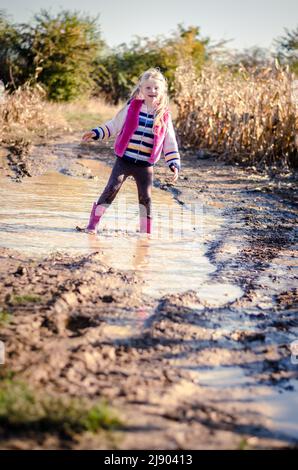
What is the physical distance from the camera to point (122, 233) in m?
5.26

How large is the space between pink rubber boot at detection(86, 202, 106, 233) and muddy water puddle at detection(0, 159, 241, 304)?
9cm

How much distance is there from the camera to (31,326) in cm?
286

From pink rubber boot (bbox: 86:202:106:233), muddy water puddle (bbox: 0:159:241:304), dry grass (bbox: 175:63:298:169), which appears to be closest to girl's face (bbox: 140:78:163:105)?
pink rubber boot (bbox: 86:202:106:233)

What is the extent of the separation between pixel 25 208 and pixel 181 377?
150 inches

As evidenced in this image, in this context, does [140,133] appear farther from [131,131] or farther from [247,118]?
[247,118]

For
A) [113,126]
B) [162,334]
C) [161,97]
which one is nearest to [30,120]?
[113,126]

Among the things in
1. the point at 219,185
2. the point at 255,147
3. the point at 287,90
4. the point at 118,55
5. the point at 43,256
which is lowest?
the point at 43,256

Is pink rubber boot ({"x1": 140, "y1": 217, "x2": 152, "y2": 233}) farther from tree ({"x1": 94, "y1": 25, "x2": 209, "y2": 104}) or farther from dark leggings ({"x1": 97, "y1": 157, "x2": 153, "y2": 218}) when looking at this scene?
tree ({"x1": 94, "y1": 25, "x2": 209, "y2": 104})

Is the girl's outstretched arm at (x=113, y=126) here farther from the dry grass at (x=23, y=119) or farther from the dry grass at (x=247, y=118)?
the dry grass at (x=23, y=119)

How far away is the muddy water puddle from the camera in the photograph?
13.5ft

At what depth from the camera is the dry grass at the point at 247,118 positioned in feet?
32.9

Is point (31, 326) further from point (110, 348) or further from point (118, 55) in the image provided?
point (118, 55)

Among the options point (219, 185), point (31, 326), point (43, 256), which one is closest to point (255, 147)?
point (219, 185)

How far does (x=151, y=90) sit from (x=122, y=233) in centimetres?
141
